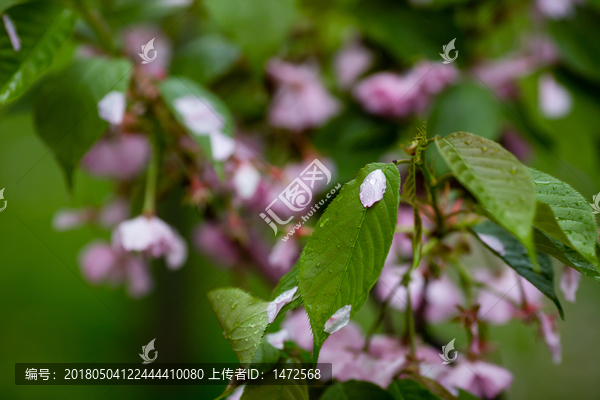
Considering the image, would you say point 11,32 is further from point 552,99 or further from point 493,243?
point 552,99

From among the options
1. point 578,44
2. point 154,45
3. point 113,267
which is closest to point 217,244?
point 113,267

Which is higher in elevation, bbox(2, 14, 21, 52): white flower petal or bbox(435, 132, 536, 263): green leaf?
bbox(2, 14, 21, 52): white flower petal

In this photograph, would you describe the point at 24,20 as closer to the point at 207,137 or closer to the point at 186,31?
the point at 207,137

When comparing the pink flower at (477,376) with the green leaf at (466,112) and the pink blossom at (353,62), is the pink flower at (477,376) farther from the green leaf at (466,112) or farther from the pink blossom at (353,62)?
the pink blossom at (353,62)

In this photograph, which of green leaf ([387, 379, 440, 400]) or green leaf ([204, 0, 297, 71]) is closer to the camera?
green leaf ([387, 379, 440, 400])

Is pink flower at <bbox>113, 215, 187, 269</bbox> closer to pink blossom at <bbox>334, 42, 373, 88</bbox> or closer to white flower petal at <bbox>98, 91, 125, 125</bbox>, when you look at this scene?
white flower petal at <bbox>98, 91, 125, 125</bbox>

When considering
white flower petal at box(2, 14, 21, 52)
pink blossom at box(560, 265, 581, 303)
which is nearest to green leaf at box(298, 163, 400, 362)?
pink blossom at box(560, 265, 581, 303)

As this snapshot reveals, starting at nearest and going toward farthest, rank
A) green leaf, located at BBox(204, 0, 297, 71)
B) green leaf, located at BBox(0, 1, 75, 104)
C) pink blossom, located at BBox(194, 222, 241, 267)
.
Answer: green leaf, located at BBox(0, 1, 75, 104) → green leaf, located at BBox(204, 0, 297, 71) → pink blossom, located at BBox(194, 222, 241, 267)

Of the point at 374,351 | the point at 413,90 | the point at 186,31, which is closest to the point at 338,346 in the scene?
the point at 374,351
